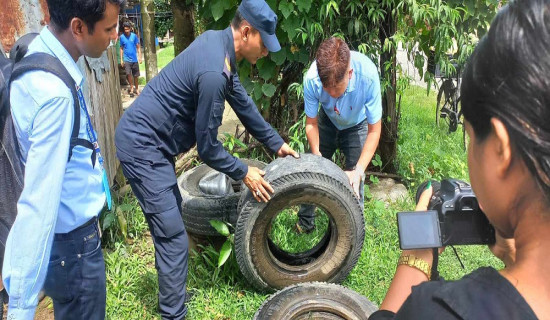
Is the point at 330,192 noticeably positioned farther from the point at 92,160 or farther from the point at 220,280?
the point at 92,160

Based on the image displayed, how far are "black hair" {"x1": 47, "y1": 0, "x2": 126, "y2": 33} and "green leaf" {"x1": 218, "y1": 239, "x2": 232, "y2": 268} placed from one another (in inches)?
80.2

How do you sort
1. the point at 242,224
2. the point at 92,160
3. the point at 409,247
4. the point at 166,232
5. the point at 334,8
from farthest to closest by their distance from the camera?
the point at 334,8
the point at 242,224
the point at 166,232
the point at 92,160
the point at 409,247

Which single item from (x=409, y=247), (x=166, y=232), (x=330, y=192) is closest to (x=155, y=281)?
(x=166, y=232)

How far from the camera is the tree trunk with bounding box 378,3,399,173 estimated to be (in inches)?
189

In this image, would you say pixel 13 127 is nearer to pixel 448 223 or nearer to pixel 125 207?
pixel 448 223

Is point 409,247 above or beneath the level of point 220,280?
above

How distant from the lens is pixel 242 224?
3158 mm

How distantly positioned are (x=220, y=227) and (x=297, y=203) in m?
0.63

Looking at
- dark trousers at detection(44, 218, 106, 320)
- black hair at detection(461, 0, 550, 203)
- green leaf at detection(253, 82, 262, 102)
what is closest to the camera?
black hair at detection(461, 0, 550, 203)

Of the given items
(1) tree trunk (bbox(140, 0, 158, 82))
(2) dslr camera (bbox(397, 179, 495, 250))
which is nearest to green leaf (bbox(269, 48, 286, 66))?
(2) dslr camera (bbox(397, 179, 495, 250))

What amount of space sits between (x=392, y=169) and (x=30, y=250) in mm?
4348

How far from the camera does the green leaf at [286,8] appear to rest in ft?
14.6

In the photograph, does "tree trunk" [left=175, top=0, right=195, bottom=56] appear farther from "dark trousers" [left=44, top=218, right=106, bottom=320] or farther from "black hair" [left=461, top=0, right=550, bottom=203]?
"black hair" [left=461, top=0, right=550, bottom=203]

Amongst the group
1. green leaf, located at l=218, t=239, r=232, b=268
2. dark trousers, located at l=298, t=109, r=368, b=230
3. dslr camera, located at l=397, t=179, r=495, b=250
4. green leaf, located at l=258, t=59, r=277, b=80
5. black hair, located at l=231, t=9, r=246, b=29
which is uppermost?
black hair, located at l=231, t=9, r=246, b=29
